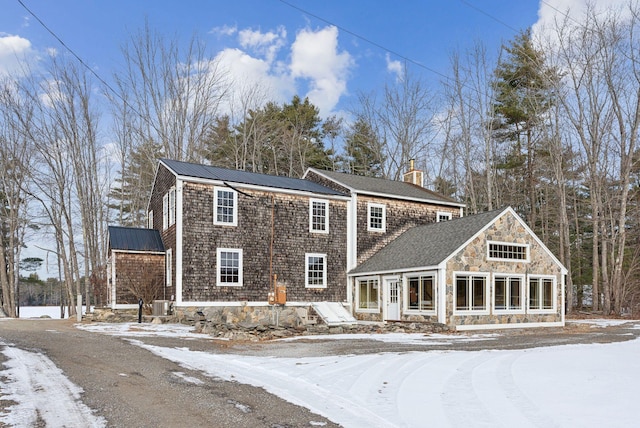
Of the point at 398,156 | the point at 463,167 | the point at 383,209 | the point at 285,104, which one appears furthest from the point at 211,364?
the point at 285,104

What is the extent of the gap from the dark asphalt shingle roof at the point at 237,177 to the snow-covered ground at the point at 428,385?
10376 millimetres

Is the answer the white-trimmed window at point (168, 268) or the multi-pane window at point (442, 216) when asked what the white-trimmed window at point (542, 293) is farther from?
the white-trimmed window at point (168, 268)

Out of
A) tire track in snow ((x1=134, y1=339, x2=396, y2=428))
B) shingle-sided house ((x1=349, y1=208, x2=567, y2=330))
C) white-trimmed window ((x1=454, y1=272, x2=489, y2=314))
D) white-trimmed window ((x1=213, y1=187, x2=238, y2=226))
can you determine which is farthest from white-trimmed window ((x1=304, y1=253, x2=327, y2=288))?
tire track in snow ((x1=134, y1=339, x2=396, y2=428))

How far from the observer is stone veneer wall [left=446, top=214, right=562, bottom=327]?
19297 mm

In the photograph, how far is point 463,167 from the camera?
1582 inches

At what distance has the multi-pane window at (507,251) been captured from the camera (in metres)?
20.5

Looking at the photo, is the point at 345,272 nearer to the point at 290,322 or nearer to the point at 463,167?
the point at 290,322

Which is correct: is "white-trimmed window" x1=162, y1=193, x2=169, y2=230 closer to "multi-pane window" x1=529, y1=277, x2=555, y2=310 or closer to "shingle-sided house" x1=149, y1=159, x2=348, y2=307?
"shingle-sided house" x1=149, y1=159, x2=348, y2=307

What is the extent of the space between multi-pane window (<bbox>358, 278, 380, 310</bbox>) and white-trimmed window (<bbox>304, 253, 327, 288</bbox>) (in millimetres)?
1645

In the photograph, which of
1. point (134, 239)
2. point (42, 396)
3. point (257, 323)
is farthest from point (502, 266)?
point (42, 396)

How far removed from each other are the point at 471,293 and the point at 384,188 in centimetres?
A: 806

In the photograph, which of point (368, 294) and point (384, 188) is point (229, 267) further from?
point (384, 188)

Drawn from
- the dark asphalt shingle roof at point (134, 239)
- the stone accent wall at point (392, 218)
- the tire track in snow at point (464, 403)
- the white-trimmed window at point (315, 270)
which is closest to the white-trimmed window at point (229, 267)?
the white-trimmed window at point (315, 270)

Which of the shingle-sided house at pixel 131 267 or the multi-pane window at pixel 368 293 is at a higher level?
the shingle-sided house at pixel 131 267
